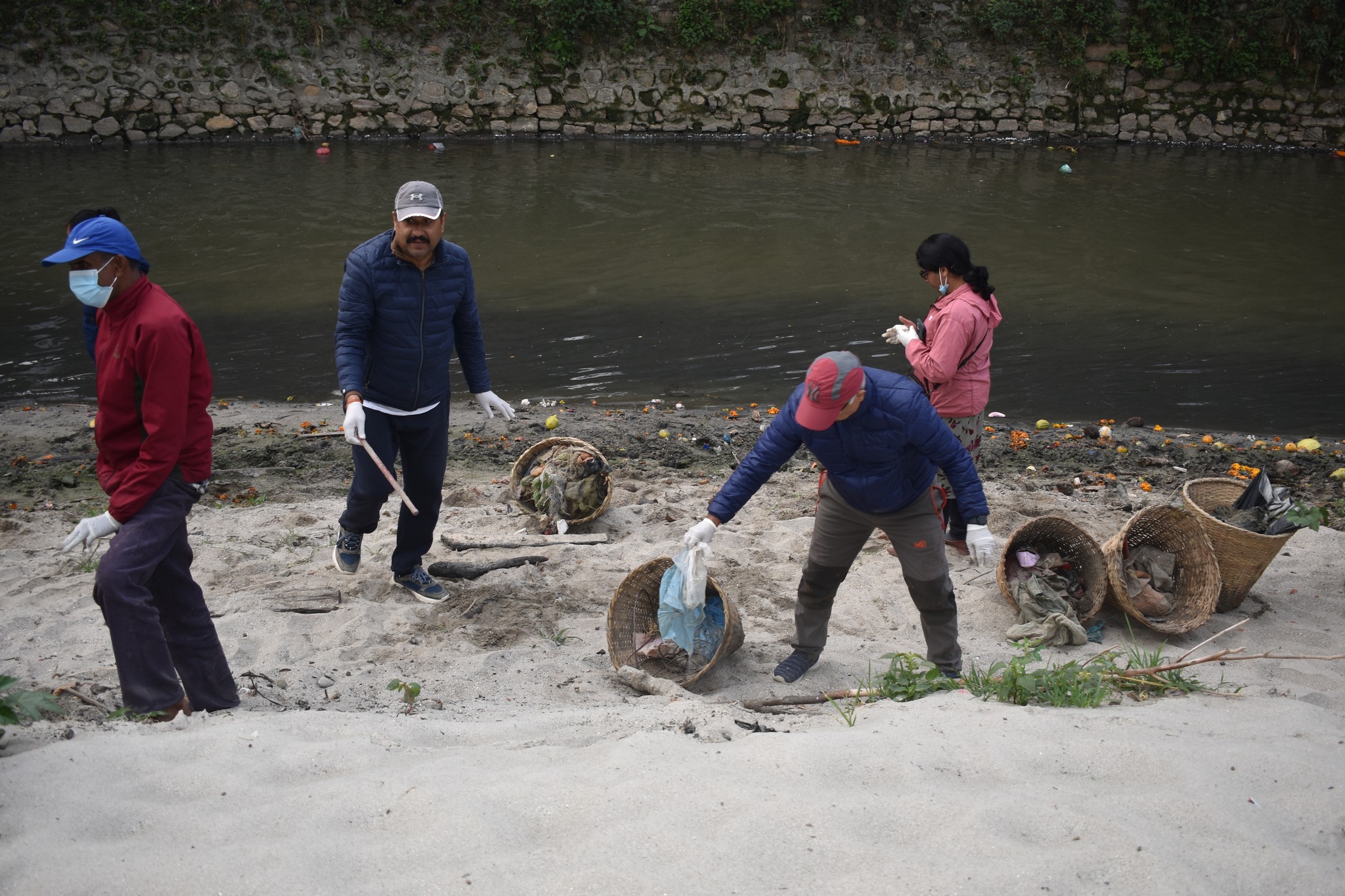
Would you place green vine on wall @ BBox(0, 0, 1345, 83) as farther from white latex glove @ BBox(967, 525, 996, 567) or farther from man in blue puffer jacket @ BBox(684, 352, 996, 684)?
white latex glove @ BBox(967, 525, 996, 567)

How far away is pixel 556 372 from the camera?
29.4ft

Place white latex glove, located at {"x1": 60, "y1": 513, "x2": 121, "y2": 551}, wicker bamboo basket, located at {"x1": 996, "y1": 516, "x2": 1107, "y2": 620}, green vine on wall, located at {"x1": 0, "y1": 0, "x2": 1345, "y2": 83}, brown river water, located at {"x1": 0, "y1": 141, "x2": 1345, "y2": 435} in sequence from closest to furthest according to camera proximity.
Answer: white latex glove, located at {"x1": 60, "y1": 513, "x2": 121, "y2": 551} < wicker bamboo basket, located at {"x1": 996, "y1": 516, "x2": 1107, "y2": 620} < brown river water, located at {"x1": 0, "y1": 141, "x2": 1345, "y2": 435} < green vine on wall, located at {"x1": 0, "y1": 0, "x2": 1345, "y2": 83}

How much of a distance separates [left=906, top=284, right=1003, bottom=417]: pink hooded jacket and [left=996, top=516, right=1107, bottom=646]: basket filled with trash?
0.73 meters

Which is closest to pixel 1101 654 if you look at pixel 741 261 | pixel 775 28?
pixel 741 261

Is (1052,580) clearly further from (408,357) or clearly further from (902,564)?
(408,357)

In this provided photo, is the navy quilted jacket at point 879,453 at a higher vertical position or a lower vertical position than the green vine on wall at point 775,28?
lower

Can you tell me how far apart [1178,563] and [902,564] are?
5.82ft

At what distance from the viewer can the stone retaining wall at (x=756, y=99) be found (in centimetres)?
1817

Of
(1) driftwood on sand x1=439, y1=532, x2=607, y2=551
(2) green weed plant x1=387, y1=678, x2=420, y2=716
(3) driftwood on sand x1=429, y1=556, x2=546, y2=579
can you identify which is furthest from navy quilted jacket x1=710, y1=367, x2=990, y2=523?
(1) driftwood on sand x1=439, y1=532, x2=607, y2=551

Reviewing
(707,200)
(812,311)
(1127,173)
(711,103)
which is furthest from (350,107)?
(1127,173)

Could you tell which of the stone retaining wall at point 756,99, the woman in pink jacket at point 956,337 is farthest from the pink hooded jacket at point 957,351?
the stone retaining wall at point 756,99

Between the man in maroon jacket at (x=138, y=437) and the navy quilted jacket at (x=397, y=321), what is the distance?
993 mm

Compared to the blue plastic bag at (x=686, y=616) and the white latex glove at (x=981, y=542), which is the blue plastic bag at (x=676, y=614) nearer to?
the blue plastic bag at (x=686, y=616)

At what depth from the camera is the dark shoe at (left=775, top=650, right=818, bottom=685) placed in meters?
4.20
